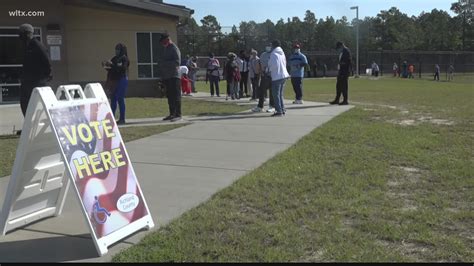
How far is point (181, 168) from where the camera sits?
7.06 metres

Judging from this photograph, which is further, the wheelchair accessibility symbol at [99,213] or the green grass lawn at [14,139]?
the green grass lawn at [14,139]

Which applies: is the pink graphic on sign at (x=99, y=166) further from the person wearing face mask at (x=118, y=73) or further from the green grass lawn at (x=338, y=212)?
the person wearing face mask at (x=118, y=73)

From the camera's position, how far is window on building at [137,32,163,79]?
69.5ft

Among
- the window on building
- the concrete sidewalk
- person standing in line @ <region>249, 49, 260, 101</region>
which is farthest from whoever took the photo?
the window on building

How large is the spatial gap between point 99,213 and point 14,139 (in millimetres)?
6100

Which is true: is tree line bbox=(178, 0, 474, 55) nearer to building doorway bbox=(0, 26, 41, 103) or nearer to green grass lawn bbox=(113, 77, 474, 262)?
building doorway bbox=(0, 26, 41, 103)

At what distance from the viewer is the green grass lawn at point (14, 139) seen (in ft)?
23.5

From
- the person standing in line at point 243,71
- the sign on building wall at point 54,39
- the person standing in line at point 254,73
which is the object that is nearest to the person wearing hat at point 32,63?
the person standing in line at point 254,73

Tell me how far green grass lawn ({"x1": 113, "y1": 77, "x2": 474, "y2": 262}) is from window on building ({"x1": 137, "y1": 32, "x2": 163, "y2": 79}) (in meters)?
14.1

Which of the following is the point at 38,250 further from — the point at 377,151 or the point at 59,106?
the point at 377,151

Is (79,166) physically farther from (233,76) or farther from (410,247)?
(233,76)

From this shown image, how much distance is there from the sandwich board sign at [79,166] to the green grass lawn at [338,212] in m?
0.28

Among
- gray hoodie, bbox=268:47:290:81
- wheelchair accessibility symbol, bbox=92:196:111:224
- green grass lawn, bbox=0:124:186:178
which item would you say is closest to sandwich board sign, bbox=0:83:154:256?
wheelchair accessibility symbol, bbox=92:196:111:224

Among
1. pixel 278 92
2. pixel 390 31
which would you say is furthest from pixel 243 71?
pixel 390 31
